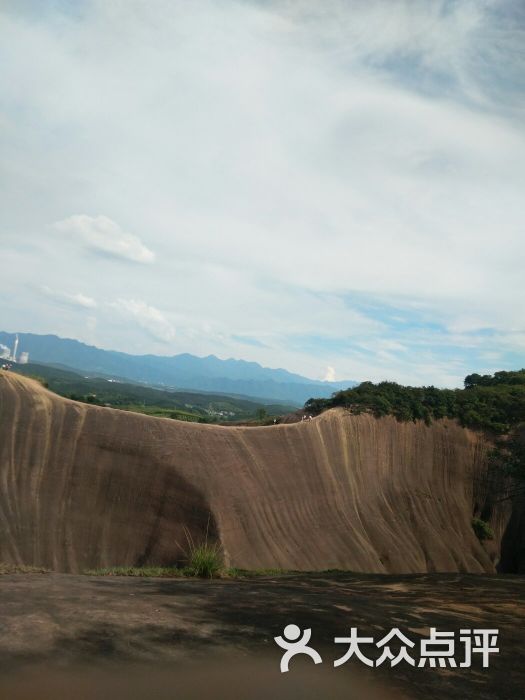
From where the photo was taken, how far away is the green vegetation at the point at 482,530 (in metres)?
42.9

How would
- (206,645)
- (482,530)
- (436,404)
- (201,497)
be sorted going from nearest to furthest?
(206,645) < (201,497) < (482,530) < (436,404)

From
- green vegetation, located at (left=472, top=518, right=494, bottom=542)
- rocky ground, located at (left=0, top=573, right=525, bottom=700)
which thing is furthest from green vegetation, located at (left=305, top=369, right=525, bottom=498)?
rocky ground, located at (left=0, top=573, right=525, bottom=700)

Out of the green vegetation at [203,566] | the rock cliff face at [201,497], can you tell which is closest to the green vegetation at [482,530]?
the rock cliff face at [201,497]

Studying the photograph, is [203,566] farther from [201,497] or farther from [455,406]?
[455,406]

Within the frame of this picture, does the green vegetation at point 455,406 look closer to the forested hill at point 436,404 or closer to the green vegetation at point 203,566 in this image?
the forested hill at point 436,404

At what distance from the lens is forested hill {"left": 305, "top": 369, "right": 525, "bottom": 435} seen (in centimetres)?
4722

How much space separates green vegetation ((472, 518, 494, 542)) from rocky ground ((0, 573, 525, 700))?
34.6 metres

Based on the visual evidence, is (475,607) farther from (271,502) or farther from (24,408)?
(24,408)

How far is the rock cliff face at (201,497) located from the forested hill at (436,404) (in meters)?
5.33

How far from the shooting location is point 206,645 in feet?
24.6

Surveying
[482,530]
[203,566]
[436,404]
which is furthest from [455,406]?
[203,566]

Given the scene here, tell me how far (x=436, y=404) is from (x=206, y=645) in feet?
152

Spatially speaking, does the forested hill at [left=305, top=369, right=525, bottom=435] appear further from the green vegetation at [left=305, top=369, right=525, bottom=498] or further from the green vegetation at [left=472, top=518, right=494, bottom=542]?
the green vegetation at [left=472, top=518, right=494, bottom=542]

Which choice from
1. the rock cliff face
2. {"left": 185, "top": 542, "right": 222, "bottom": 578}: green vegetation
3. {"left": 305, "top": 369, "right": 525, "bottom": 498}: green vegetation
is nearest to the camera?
{"left": 185, "top": 542, "right": 222, "bottom": 578}: green vegetation
